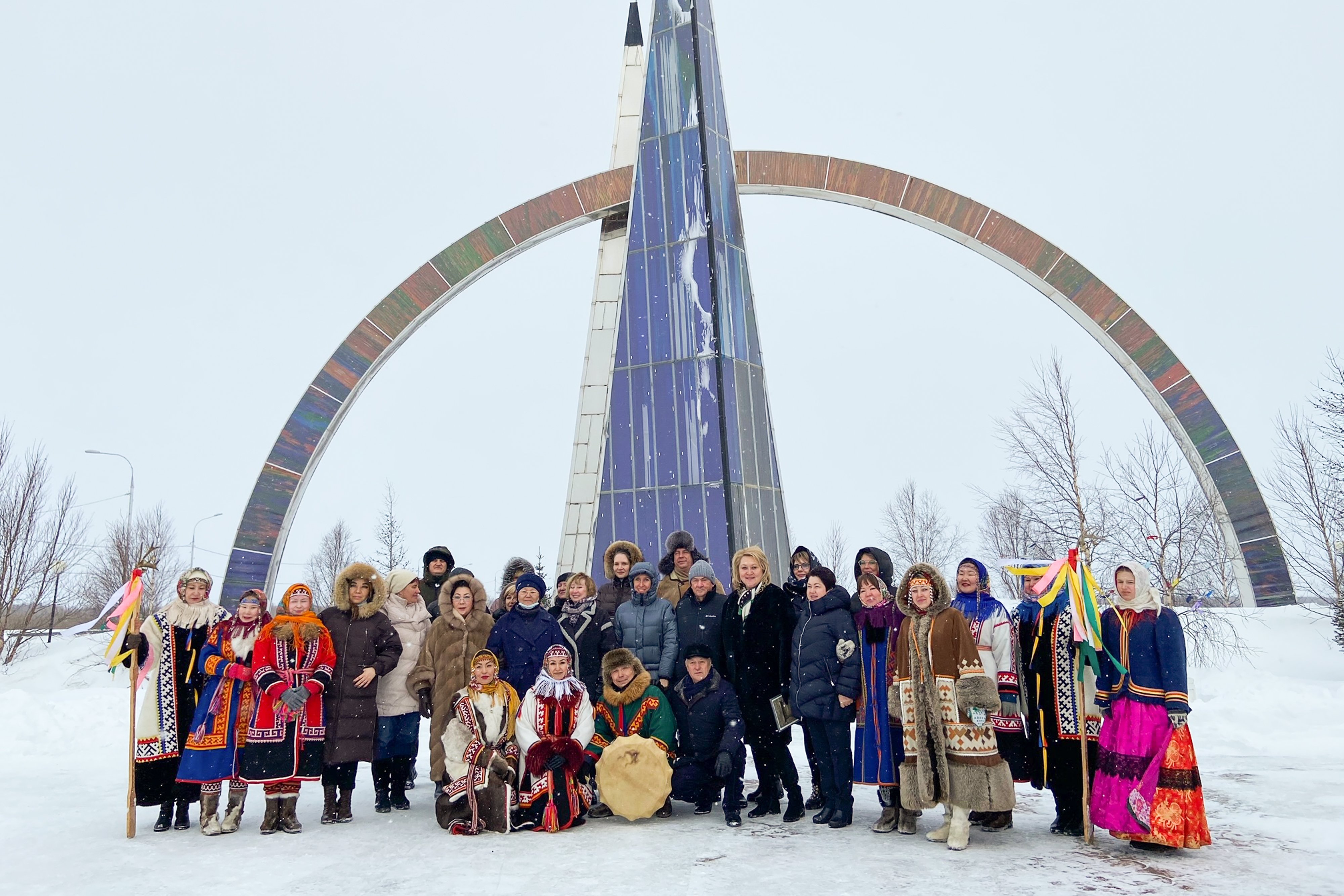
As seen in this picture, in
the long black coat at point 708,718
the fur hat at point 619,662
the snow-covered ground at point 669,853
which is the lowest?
the snow-covered ground at point 669,853

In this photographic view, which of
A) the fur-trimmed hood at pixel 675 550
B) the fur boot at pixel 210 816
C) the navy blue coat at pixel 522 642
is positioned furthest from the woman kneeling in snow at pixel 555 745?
the fur boot at pixel 210 816

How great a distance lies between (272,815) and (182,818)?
24.3 inches

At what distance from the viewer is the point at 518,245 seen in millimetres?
14617

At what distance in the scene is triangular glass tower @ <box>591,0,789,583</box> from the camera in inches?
446

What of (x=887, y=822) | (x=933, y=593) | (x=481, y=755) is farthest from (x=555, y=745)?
(x=933, y=593)

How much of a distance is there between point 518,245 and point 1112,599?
11.2 m

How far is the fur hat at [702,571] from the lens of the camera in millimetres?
6168

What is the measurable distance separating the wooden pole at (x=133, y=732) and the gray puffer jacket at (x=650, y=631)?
2.73 meters

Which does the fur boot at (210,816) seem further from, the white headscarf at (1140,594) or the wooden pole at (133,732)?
the white headscarf at (1140,594)

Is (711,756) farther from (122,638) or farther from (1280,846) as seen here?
(122,638)

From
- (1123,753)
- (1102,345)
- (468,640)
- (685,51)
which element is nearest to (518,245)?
(685,51)

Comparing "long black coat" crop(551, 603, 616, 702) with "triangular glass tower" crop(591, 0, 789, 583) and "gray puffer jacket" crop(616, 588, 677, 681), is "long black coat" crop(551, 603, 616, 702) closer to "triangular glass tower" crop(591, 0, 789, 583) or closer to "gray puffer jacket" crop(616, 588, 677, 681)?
"gray puffer jacket" crop(616, 588, 677, 681)

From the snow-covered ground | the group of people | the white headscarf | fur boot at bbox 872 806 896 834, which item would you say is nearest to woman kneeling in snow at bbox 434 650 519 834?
the group of people

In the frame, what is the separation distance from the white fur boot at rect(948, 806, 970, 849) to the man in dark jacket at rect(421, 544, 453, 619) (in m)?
3.75
